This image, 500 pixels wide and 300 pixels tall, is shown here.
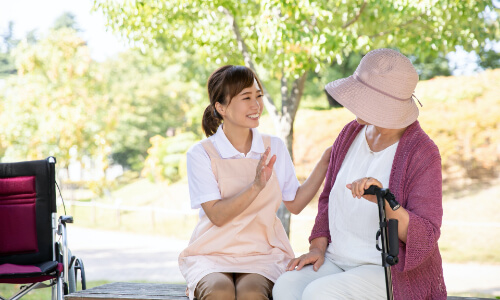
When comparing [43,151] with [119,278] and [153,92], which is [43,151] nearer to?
[153,92]

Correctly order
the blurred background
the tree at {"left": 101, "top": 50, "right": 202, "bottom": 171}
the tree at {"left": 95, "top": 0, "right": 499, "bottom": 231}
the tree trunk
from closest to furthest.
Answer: the tree at {"left": 95, "top": 0, "right": 499, "bottom": 231} → the blurred background → the tree trunk → the tree at {"left": 101, "top": 50, "right": 202, "bottom": 171}

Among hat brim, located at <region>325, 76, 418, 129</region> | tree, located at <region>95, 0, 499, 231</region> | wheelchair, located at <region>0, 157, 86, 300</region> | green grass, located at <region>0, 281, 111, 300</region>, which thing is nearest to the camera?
hat brim, located at <region>325, 76, 418, 129</region>

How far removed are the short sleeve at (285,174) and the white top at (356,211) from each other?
0.96 feet

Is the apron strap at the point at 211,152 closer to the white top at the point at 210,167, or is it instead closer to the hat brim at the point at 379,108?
the white top at the point at 210,167

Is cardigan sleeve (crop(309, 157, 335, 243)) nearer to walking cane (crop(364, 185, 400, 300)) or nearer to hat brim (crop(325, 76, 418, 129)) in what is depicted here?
hat brim (crop(325, 76, 418, 129))

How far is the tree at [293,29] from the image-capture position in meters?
4.31

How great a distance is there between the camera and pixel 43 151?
12305mm

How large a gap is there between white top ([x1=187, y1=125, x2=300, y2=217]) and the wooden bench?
399 millimetres

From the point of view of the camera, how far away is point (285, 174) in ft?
8.23

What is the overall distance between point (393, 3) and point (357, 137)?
2.65 m

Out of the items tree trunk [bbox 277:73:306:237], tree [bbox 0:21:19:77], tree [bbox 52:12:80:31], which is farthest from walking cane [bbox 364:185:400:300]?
tree [bbox 52:12:80:31]

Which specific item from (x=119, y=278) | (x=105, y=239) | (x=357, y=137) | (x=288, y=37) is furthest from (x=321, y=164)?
(x=105, y=239)

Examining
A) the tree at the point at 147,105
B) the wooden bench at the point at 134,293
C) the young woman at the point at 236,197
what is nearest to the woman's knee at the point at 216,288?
the young woman at the point at 236,197

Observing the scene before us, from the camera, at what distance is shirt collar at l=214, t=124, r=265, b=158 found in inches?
94.5
